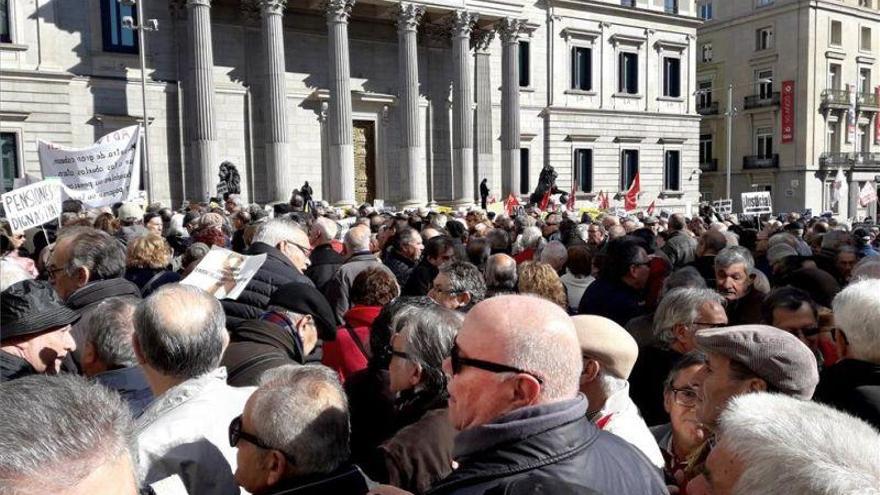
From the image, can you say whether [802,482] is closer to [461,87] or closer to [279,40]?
[279,40]

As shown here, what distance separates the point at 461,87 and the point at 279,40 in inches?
328

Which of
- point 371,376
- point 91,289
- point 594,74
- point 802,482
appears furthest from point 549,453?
point 594,74

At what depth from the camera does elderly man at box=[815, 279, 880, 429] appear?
9.66ft

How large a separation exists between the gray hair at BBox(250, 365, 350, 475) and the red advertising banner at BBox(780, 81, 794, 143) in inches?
2041

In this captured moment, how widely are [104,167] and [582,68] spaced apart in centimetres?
2942

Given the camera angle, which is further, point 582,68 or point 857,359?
point 582,68

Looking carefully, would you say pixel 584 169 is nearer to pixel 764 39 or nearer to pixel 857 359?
pixel 764 39

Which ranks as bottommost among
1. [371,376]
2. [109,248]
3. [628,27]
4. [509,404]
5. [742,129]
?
[371,376]

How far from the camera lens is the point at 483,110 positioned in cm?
3284

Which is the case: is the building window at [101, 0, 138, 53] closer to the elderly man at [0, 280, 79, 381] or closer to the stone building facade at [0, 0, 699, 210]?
the stone building facade at [0, 0, 699, 210]

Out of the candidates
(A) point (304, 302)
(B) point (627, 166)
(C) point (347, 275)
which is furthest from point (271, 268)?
(B) point (627, 166)

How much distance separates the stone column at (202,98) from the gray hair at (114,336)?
22816 mm

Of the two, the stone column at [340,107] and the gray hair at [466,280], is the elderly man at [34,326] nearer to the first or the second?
the gray hair at [466,280]

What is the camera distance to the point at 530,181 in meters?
35.5
